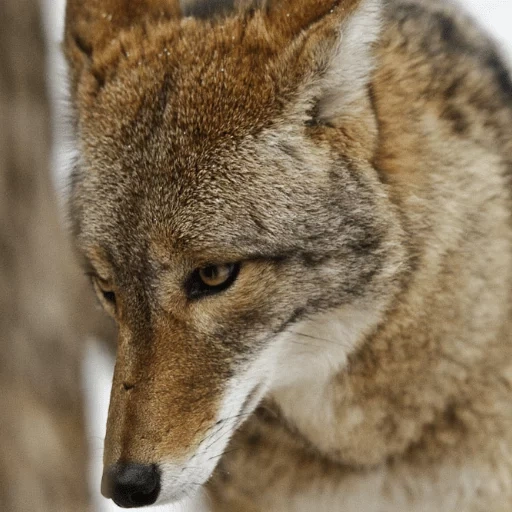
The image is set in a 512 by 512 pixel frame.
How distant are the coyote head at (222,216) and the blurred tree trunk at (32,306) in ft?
7.26

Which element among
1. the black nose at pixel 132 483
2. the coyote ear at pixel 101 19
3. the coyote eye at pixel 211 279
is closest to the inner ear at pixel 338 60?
the coyote eye at pixel 211 279

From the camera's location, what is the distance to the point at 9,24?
5164mm

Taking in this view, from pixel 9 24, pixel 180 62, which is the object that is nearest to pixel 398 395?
pixel 180 62

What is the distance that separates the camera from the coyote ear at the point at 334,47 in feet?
9.31

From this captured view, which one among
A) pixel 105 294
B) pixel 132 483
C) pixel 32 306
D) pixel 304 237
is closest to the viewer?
pixel 132 483

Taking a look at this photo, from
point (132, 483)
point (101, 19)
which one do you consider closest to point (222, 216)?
point (132, 483)

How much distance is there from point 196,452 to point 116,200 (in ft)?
2.53

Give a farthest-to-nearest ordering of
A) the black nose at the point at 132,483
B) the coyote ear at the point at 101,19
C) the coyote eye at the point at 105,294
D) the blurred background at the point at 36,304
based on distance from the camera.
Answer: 1. the blurred background at the point at 36,304
2. the coyote ear at the point at 101,19
3. the coyote eye at the point at 105,294
4. the black nose at the point at 132,483

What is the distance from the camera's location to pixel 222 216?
2873 millimetres

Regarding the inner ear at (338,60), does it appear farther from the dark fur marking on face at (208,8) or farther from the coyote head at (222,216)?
the dark fur marking on face at (208,8)

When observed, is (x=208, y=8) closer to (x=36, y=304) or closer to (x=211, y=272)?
(x=211, y=272)

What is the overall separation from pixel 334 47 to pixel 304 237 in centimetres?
55

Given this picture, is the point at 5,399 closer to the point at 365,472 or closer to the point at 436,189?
the point at 365,472

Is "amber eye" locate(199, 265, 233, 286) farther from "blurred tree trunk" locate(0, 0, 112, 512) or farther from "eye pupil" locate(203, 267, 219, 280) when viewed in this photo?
"blurred tree trunk" locate(0, 0, 112, 512)
